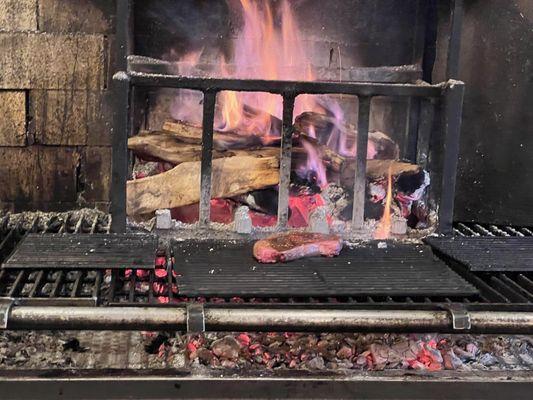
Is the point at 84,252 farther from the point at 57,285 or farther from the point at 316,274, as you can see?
the point at 316,274

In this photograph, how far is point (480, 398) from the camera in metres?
1.58

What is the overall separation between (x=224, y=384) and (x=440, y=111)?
4.14ft

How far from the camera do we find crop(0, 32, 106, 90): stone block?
250 cm

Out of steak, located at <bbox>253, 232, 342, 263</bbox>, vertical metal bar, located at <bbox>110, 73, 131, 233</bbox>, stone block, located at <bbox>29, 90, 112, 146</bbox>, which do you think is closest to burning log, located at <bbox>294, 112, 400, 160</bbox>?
steak, located at <bbox>253, 232, 342, 263</bbox>

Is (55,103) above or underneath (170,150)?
above

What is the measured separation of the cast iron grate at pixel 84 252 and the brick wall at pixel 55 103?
575 millimetres

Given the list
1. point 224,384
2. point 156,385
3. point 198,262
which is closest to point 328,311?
point 224,384

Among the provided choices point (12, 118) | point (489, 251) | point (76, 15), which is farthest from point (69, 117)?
point (489, 251)

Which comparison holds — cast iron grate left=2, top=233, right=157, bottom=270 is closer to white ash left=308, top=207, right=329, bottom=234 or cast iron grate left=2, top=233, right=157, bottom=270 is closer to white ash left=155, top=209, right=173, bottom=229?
white ash left=155, top=209, right=173, bottom=229

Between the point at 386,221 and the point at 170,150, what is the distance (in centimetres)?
79

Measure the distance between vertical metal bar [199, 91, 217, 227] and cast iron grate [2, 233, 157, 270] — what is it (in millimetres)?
205

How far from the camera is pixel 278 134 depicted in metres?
2.51

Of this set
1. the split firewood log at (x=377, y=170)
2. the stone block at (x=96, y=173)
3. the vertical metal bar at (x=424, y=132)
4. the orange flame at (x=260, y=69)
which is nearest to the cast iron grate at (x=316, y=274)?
the split firewood log at (x=377, y=170)

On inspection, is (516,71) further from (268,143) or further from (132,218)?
(132,218)
